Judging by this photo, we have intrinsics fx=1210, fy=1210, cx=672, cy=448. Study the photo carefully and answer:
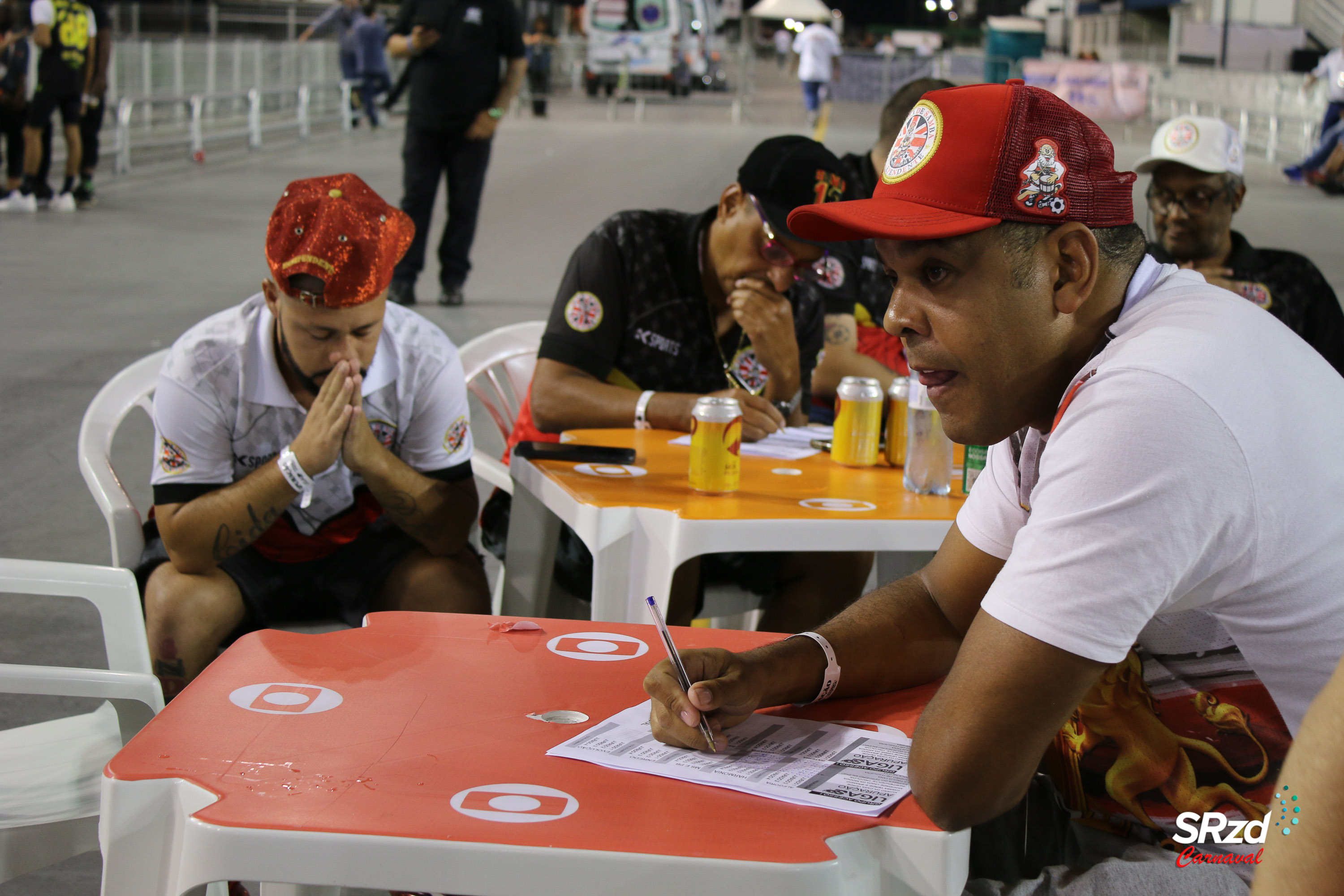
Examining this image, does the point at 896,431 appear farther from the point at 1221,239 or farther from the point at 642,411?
the point at 1221,239

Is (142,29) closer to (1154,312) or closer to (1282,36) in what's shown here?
(1282,36)

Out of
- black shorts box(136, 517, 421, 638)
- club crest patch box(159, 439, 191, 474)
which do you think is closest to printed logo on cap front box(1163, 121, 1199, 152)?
black shorts box(136, 517, 421, 638)

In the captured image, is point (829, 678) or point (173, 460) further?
point (173, 460)

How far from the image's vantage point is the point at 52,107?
32.5 ft

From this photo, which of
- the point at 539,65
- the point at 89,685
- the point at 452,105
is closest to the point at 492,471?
the point at 89,685

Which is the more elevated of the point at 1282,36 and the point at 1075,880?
the point at 1282,36

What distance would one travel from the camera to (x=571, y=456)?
2621 millimetres

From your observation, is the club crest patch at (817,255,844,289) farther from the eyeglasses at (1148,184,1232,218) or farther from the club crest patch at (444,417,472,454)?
the club crest patch at (444,417,472,454)

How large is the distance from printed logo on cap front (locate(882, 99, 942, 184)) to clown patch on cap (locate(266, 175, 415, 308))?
46.7 inches

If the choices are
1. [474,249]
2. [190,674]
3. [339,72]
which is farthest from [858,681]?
[339,72]

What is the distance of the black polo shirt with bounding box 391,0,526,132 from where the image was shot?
23.6 ft

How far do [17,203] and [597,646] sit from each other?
10.5m

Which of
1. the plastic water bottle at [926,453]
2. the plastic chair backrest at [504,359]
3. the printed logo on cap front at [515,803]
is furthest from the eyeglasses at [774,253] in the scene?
the printed logo on cap front at [515,803]

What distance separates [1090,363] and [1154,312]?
0.11 meters
